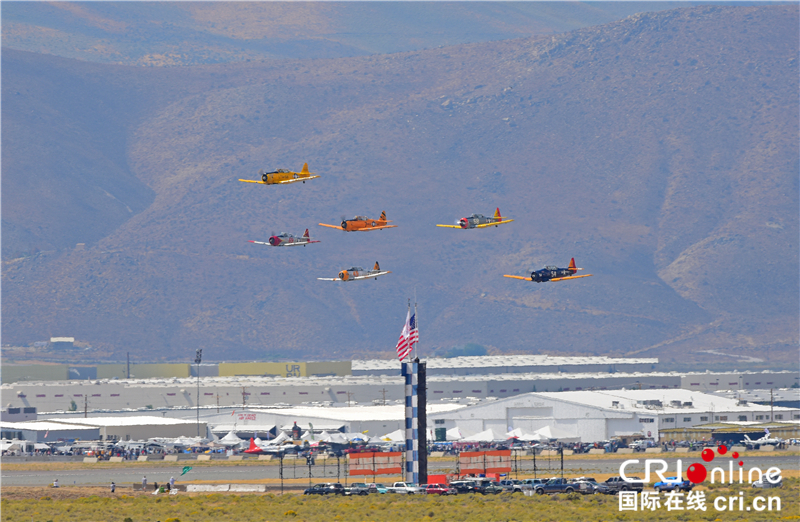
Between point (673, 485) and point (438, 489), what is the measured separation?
18.0 metres

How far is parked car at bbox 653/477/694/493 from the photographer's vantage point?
101 meters

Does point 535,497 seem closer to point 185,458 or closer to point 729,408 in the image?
point 185,458

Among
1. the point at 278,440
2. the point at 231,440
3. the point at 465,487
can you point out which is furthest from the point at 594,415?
the point at 465,487

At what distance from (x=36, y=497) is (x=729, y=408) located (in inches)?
4573

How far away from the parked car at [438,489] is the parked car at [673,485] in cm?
1551

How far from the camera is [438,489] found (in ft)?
335

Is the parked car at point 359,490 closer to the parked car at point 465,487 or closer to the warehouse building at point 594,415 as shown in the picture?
the parked car at point 465,487

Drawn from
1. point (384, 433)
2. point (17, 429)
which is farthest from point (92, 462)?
point (384, 433)

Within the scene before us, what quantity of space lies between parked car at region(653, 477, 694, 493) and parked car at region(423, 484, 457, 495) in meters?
15.5

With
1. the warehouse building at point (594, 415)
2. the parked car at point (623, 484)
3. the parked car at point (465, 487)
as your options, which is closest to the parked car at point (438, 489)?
the parked car at point (465, 487)

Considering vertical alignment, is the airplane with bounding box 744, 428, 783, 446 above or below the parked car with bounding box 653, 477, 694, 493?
above

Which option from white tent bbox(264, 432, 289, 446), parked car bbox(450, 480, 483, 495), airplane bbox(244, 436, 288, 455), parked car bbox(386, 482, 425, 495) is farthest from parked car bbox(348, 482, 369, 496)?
white tent bbox(264, 432, 289, 446)

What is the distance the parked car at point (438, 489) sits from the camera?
101m
